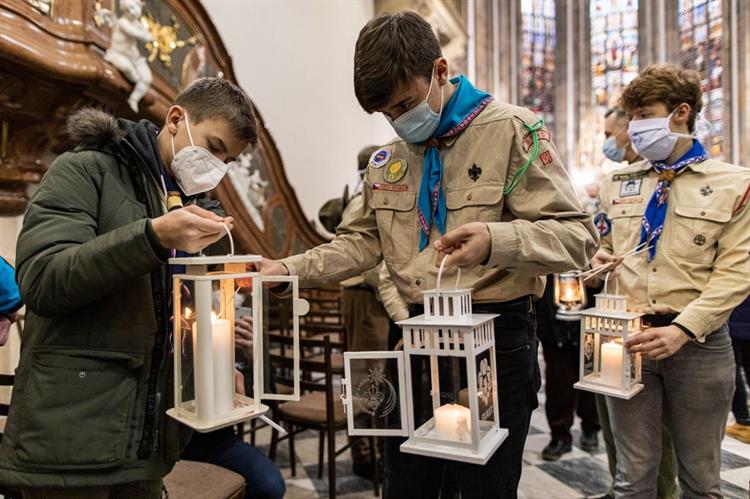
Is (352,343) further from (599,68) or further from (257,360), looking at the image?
(599,68)

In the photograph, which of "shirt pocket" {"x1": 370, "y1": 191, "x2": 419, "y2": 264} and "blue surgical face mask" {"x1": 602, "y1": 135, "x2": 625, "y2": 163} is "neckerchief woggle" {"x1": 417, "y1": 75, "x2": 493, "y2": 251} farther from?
"blue surgical face mask" {"x1": 602, "y1": 135, "x2": 625, "y2": 163}

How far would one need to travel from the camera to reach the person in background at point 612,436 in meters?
2.05

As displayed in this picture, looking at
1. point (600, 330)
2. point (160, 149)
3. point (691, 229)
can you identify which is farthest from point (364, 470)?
point (160, 149)

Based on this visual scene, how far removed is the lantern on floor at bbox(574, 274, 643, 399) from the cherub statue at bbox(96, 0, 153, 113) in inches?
113

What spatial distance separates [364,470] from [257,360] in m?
2.34

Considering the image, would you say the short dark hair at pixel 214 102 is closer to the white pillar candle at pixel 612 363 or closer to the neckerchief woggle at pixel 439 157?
the neckerchief woggle at pixel 439 157

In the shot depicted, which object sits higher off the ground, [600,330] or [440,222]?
[440,222]

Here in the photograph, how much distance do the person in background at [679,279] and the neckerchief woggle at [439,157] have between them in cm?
76

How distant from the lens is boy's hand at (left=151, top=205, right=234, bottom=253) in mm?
983

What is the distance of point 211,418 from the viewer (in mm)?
A: 1014

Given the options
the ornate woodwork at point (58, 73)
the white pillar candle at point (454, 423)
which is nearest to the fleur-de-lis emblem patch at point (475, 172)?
the white pillar candle at point (454, 423)

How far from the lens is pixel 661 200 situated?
71.8 inches

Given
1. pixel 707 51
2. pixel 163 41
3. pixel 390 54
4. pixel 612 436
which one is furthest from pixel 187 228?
pixel 707 51

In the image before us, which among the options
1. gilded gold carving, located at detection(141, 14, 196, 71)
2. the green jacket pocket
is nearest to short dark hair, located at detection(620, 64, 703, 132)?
the green jacket pocket
